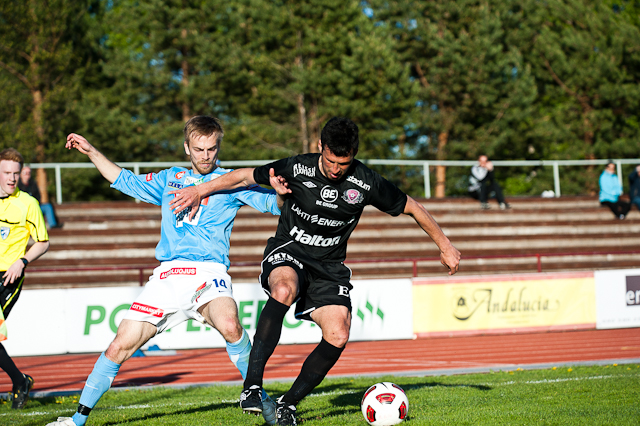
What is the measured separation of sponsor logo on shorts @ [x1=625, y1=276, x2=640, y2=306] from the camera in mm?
13500

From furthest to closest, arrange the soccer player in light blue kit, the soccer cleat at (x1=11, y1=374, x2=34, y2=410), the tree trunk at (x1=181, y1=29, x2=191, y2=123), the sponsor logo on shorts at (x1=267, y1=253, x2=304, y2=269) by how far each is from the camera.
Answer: the tree trunk at (x1=181, y1=29, x2=191, y2=123), the soccer cleat at (x1=11, y1=374, x2=34, y2=410), the sponsor logo on shorts at (x1=267, y1=253, x2=304, y2=269), the soccer player in light blue kit

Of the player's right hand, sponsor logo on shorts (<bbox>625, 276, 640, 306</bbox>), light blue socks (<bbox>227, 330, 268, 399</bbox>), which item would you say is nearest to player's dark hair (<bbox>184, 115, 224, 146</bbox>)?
the player's right hand

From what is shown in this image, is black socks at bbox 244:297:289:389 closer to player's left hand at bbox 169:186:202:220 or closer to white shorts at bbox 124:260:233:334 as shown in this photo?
white shorts at bbox 124:260:233:334

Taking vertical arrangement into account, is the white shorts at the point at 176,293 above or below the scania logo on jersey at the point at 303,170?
below

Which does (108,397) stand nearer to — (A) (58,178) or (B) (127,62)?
(A) (58,178)

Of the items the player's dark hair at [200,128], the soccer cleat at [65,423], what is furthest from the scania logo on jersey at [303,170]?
the soccer cleat at [65,423]

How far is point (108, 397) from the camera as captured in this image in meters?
6.73

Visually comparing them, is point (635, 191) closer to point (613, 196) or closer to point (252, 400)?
point (613, 196)

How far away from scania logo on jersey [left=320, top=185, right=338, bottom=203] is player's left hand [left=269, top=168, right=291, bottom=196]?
24 cm

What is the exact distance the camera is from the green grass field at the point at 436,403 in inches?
191

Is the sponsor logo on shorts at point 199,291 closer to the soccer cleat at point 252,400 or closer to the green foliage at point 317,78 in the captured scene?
the soccer cleat at point 252,400

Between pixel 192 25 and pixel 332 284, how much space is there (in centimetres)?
2732

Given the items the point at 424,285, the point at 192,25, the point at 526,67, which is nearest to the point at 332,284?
the point at 424,285

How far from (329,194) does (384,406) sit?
1.59 meters
